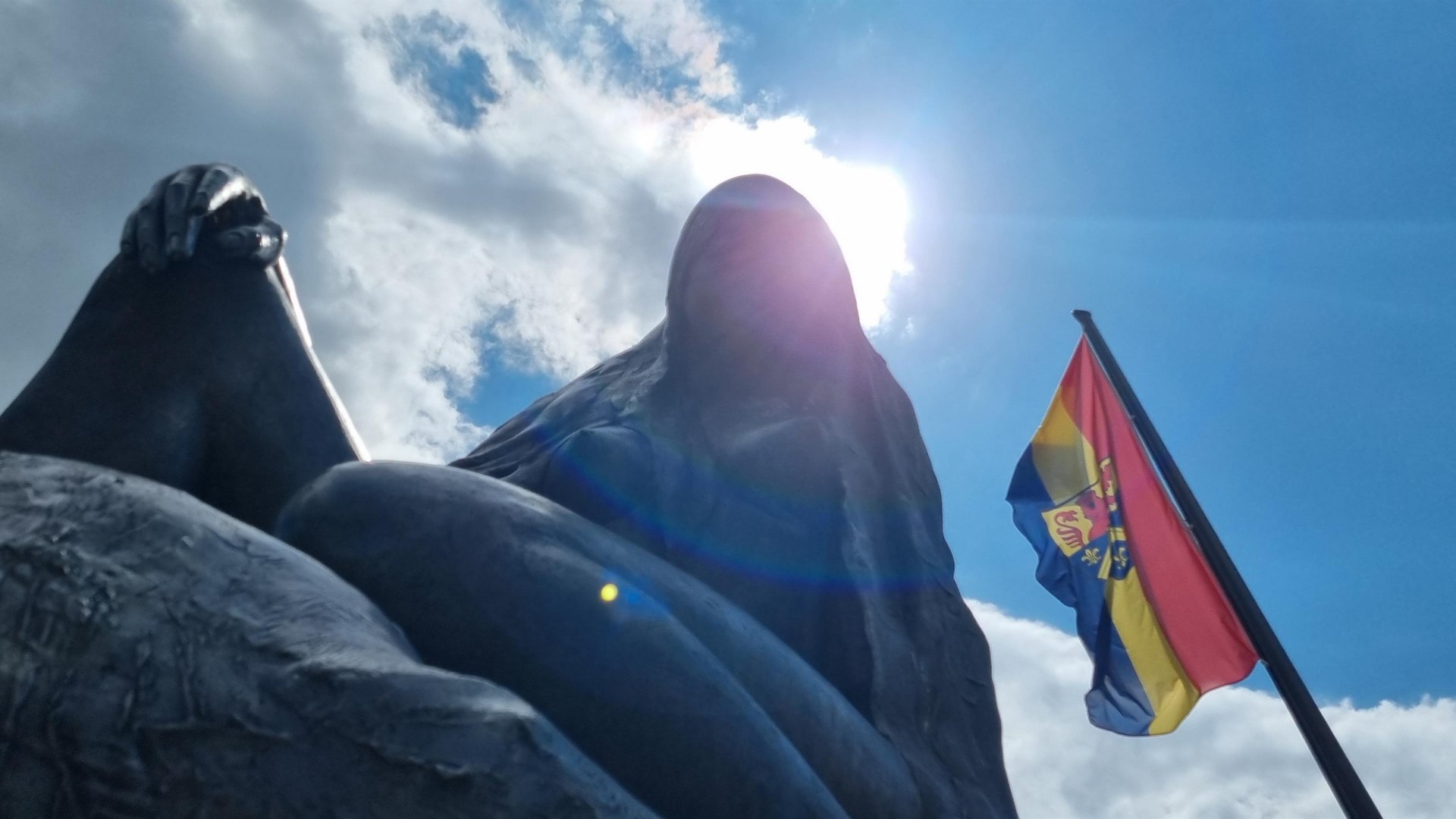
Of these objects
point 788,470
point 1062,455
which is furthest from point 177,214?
point 1062,455

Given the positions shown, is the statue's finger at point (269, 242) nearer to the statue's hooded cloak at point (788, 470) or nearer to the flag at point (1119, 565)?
the statue's hooded cloak at point (788, 470)

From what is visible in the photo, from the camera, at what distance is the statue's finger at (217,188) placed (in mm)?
2963

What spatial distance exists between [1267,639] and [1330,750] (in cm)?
99

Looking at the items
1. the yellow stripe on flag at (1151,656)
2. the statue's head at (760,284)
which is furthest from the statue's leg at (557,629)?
the yellow stripe on flag at (1151,656)

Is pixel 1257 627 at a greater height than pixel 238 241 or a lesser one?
greater

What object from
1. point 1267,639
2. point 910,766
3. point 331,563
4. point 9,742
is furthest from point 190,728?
point 1267,639

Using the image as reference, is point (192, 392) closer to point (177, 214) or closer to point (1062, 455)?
point (177, 214)

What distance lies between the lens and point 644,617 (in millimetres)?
2553

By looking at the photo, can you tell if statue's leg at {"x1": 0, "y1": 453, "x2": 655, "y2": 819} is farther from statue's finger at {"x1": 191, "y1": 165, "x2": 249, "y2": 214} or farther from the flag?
the flag

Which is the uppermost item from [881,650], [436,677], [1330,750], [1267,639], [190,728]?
[1267,639]

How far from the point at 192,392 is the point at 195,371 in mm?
58

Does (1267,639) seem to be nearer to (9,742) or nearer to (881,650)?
(881,650)

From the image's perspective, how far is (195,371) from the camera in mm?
3012

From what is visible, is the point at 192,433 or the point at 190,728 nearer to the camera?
the point at 190,728
